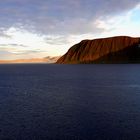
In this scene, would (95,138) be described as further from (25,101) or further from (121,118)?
(25,101)

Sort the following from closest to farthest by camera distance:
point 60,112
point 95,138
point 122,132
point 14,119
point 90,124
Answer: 1. point 95,138
2. point 122,132
3. point 90,124
4. point 14,119
5. point 60,112

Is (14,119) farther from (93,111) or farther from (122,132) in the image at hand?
Answer: (122,132)

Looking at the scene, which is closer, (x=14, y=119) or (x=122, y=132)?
(x=122, y=132)

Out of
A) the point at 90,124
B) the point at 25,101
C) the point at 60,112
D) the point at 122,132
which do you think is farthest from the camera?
the point at 25,101

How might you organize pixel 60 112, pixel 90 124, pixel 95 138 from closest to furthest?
1. pixel 95 138
2. pixel 90 124
3. pixel 60 112

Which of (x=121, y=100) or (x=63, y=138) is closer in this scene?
(x=63, y=138)

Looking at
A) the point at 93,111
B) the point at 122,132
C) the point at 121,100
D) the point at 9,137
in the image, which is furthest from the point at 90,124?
the point at 121,100

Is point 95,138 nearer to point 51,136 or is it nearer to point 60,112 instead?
point 51,136

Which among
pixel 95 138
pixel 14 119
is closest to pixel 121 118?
pixel 95 138

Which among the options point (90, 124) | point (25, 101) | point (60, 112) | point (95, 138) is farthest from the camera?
point (25, 101)
